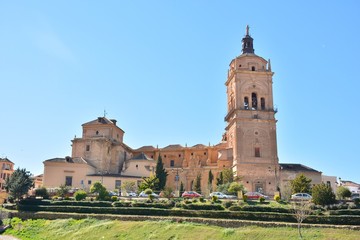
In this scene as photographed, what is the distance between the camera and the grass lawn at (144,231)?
26.5 metres

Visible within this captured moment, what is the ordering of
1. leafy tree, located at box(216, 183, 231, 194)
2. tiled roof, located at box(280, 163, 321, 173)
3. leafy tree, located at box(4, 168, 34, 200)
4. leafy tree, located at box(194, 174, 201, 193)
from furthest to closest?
leafy tree, located at box(194, 174, 201, 193)
tiled roof, located at box(280, 163, 321, 173)
leafy tree, located at box(216, 183, 231, 194)
leafy tree, located at box(4, 168, 34, 200)

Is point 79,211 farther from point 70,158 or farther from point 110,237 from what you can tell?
point 70,158

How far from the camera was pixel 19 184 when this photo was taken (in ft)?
131

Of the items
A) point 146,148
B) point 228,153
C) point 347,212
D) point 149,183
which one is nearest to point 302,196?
point 347,212

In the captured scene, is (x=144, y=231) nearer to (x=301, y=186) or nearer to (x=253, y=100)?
(x=301, y=186)

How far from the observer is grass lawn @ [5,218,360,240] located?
2645 cm

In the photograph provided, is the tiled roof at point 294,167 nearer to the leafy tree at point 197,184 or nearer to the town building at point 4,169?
the leafy tree at point 197,184

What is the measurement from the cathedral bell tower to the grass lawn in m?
21.5

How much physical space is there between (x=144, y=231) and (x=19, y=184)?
1813cm

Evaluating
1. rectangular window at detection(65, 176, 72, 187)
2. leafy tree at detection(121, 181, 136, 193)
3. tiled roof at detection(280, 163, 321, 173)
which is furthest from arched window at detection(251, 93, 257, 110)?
rectangular window at detection(65, 176, 72, 187)

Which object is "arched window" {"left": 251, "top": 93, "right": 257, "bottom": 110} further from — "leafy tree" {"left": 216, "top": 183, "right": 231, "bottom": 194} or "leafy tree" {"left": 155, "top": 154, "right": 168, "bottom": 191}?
"leafy tree" {"left": 155, "top": 154, "right": 168, "bottom": 191}

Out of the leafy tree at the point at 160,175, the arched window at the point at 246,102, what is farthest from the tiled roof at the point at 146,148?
the arched window at the point at 246,102

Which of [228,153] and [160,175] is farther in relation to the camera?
[228,153]

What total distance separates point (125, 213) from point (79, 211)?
451 cm
